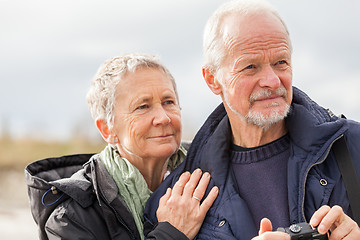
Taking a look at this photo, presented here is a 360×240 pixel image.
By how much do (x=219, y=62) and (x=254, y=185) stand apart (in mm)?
592

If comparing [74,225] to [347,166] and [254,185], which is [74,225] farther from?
[347,166]

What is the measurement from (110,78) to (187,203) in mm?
797

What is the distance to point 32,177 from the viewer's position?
2445 millimetres

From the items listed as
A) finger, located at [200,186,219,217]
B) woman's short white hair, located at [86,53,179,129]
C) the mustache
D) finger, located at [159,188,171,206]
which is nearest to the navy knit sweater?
finger, located at [200,186,219,217]

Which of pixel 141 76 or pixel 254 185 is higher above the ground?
pixel 141 76

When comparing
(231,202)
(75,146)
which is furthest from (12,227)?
(231,202)

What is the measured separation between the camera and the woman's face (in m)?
2.47

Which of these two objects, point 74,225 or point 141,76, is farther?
point 141,76

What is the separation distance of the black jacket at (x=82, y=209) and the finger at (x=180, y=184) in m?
0.19

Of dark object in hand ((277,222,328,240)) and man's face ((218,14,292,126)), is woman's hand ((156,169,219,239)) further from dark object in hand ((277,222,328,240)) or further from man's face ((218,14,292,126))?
dark object in hand ((277,222,328,240))

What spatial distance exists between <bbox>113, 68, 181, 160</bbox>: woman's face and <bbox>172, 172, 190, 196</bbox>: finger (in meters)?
0.19

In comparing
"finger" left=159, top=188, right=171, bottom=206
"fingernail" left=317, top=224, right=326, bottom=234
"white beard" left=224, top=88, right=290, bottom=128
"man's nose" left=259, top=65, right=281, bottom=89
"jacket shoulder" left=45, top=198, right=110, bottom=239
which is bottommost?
"jacket shoulder" left=45, top=198, right=110, bottom=239

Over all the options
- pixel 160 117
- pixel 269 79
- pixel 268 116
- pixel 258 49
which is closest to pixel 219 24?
pixel 258 49

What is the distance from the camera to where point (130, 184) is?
8.02 feet
